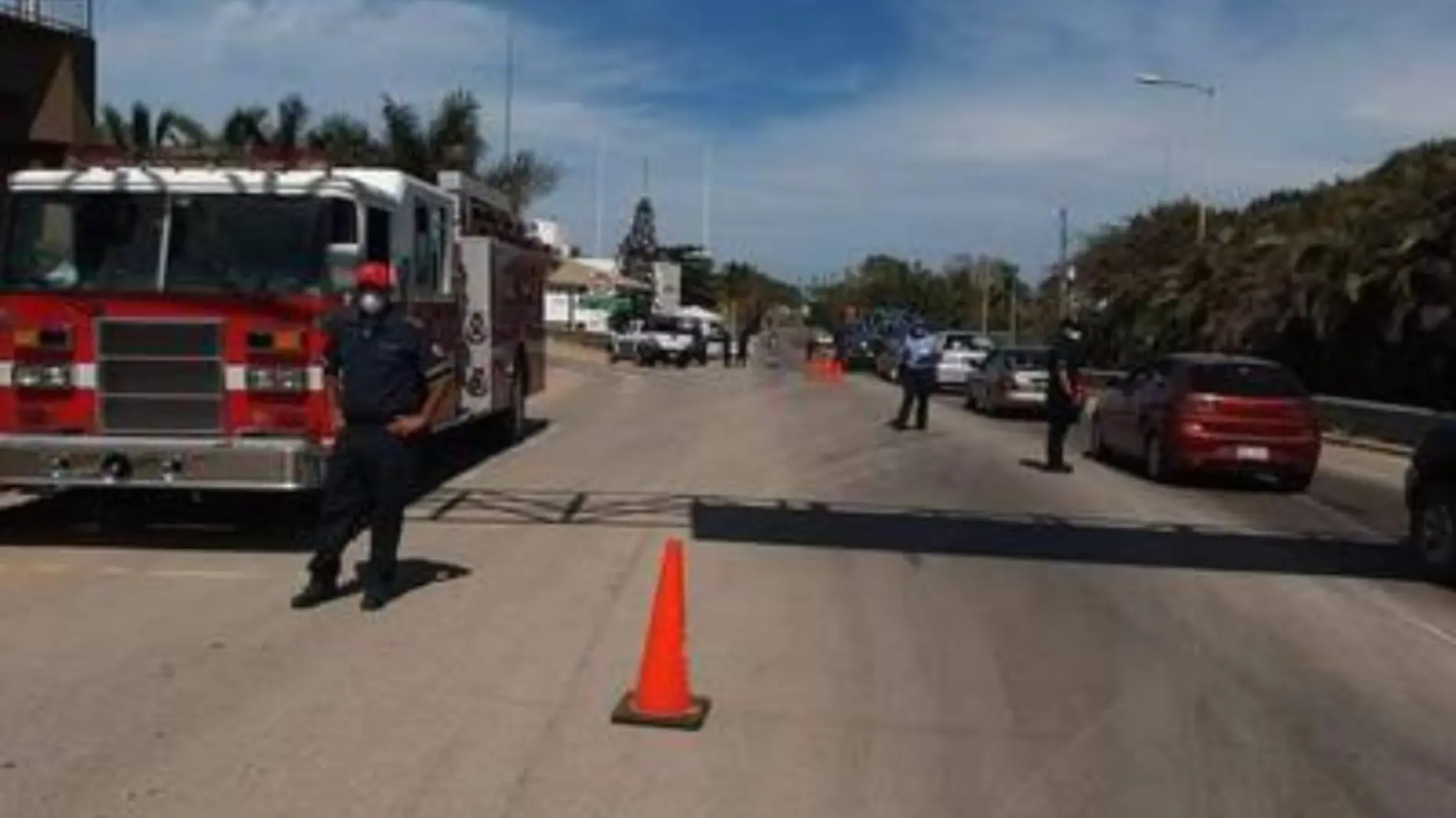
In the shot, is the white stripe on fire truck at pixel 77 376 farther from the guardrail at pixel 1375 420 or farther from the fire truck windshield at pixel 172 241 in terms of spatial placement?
the guardrail at pixel 1375 420

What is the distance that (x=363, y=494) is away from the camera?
11672 millimetres

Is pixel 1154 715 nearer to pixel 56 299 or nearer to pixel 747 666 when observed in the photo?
pixel 747 666

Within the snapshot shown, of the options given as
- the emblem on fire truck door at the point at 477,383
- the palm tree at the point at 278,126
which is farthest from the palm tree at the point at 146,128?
the emblem on fire truck door at the point at 477,383

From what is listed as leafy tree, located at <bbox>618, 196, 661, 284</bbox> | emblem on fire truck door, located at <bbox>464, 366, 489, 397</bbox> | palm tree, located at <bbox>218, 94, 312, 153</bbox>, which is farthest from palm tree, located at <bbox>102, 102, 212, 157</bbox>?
leafy tree, located at <bbox>618, 196, 661, 284</bbox>

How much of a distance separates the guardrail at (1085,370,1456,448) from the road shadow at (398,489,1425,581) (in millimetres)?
13120

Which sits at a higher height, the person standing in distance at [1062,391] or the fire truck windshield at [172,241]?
the fire truck windshield at [172,241]

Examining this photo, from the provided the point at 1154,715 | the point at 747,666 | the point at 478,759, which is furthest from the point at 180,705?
the point at 1154,715

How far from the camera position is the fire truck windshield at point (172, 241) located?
570 inches

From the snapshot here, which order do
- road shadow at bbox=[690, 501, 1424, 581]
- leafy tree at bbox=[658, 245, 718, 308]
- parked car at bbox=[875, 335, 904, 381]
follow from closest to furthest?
1. road shadow at bbox=[690, 501, 1424, 581]
2. parked car at bbox=[875, 335, 904, 381]
3. leafy tree at bbox=[658, 245, 718, 308]

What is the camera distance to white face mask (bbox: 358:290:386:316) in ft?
38.0

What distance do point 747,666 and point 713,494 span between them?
9.00 meters

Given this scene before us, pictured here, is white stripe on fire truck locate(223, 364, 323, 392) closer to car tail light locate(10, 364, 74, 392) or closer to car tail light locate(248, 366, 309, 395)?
car tail light locate(248, 366, 309, 395)

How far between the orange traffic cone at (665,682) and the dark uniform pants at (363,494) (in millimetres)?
3114

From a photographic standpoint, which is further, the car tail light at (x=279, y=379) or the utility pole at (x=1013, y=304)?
the utility pole at (x=1013, y=304)
